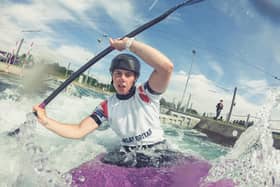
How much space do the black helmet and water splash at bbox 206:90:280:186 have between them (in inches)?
25.6

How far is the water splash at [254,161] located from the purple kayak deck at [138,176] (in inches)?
2.8

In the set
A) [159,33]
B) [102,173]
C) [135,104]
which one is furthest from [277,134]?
[102,173]

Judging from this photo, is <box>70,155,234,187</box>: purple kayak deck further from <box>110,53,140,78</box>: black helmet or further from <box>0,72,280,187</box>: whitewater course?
<box>110,53,140,78</box>: black helmet

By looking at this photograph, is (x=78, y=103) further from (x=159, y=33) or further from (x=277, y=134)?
(x=277, y=134)

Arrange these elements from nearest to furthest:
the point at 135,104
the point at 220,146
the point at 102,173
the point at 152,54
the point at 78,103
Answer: the point at 152,54 → the point at 102,173 → the point at 135,104 → the point at 78,103 → the point at 220,146

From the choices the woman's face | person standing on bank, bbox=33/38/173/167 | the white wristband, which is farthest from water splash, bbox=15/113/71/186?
the white wristband

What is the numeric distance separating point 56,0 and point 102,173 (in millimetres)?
1794

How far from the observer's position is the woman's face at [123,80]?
1683mm

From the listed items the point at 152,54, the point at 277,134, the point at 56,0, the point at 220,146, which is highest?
A: the point at 56,0

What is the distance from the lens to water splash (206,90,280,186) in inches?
64.1

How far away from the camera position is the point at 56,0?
2.85 meters

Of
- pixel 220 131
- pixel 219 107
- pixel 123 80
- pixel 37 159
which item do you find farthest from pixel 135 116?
pixel 220 131

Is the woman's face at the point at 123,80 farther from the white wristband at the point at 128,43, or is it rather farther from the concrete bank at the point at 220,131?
the concrete bank at the point at 220,131

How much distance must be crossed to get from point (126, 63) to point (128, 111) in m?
0.27
